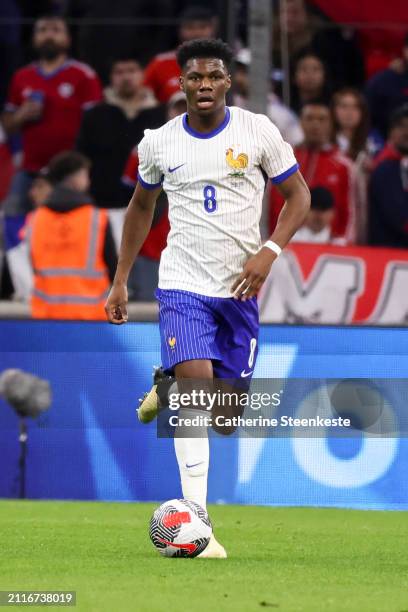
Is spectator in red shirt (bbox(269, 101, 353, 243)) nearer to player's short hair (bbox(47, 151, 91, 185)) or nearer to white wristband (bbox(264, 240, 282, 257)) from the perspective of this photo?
player's short hair (bbox(47, 151, 91, 185))

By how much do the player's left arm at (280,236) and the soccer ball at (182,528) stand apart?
973 millimetres

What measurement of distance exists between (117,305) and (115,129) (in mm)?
7461

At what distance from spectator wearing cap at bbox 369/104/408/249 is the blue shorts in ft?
22.8

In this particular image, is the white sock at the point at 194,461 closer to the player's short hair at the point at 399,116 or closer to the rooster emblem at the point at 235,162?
the rooster emblem at the point at 235,162

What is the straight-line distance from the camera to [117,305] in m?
7.54

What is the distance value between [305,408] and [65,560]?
2.74 meters

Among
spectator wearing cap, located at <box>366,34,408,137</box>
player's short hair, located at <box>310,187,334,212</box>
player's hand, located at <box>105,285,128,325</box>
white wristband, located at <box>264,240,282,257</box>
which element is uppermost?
white wristband, located at <box>264,240,282,257</box>

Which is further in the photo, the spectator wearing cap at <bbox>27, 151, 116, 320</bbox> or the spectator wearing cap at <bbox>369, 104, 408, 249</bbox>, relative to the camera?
the spectator wearing cap at <bbox>369, 104, 408, 249</bbox>

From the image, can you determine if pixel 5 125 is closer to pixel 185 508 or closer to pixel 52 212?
pixel 52 212

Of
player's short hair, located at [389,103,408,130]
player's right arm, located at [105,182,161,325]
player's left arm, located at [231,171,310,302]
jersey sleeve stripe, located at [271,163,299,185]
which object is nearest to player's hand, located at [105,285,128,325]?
player's right arm, located at [105,182,161,325]

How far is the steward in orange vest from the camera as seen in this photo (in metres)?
12.7

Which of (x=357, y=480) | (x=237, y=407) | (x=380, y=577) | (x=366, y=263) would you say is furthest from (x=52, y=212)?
(x=380, y=577)

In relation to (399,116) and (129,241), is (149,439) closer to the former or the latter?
(129,241)

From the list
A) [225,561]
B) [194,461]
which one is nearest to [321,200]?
[194,461]
